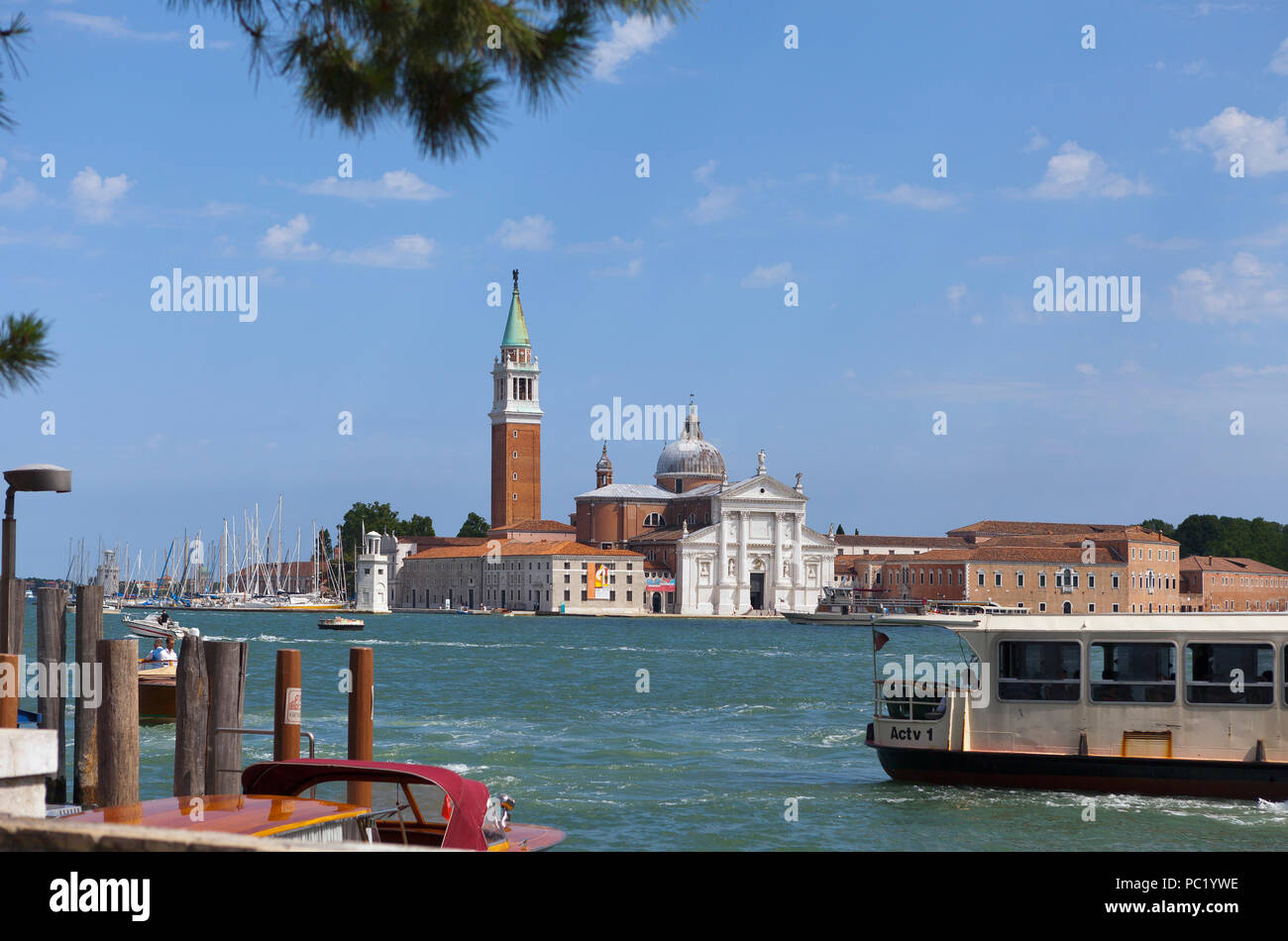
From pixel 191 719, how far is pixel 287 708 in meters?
0.87

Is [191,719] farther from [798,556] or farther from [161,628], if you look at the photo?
[798,556]

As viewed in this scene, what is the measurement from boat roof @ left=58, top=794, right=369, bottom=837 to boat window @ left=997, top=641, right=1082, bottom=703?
8564mm

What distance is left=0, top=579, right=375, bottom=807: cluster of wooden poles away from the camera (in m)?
9.57

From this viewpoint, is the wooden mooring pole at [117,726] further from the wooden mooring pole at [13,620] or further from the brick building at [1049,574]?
the brick building at [1049,574]

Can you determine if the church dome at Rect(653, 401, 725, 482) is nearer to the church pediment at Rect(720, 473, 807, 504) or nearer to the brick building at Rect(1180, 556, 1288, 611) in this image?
the church pediment at Rect(720, 473, 807, 504)

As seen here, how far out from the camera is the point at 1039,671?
15070 millimetres

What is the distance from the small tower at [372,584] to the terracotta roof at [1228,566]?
2396 inches

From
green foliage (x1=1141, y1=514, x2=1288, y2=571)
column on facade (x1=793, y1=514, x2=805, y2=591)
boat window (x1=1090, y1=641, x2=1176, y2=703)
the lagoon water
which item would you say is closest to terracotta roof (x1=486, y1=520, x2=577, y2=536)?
column on facade (x1=793, y1=514, x2=805, y2=591)

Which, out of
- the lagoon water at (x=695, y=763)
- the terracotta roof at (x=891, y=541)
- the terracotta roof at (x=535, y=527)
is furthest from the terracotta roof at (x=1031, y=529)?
the lagoon water at (x=695, y=763)

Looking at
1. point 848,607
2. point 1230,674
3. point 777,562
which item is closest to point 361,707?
point 1230,674
